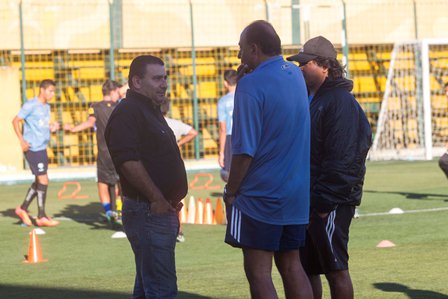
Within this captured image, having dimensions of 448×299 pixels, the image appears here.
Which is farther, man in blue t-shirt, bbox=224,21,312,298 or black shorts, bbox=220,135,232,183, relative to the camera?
black shorts, bbox=220,135,232,183

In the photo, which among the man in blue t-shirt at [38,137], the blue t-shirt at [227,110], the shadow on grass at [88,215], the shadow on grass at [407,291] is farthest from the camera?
the man in blue t-shirt at [38,137]

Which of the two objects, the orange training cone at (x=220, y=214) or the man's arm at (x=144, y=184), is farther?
the orange training cone at (x=220, y=214)

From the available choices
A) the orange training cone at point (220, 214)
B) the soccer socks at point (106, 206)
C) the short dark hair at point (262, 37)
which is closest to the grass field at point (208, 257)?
the soccer socks at point (106, 206)

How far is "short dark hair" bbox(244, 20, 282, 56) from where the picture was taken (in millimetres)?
7184

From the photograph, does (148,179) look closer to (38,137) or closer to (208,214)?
(208,214)

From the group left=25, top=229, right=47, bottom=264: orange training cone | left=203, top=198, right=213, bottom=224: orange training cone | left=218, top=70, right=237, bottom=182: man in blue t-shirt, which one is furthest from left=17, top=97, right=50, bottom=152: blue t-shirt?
left=25, top=229, right=47, bottom=264: orange training cone

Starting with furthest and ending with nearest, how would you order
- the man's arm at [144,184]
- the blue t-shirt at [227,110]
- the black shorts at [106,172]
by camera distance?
the black shorts at [106,172]
the blue t-shirt at [227,110]
the man's arm at [144,184]

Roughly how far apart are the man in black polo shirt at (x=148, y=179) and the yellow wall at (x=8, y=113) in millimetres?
21820

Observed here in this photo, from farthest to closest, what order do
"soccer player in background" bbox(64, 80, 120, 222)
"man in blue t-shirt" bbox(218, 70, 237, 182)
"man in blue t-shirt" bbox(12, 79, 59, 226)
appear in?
"man in blue t-shirt" bbox(12, 79, 59, 226) < "soccer player in background" bbox(64, 80, 120, 222) < "man in blue t-shirt" bbox(218, 70, 237, 182)

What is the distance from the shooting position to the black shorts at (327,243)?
7.96 m

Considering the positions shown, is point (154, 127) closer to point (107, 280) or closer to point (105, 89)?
point (107, 280)

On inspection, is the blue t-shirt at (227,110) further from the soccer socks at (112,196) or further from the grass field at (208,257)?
the soccer socks at (112,196)

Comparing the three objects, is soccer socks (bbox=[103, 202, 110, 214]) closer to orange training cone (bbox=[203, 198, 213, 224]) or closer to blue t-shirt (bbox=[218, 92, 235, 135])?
orange training cone (bbox=[203, 198, 213, 224])

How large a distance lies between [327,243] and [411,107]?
24647 millimetres
